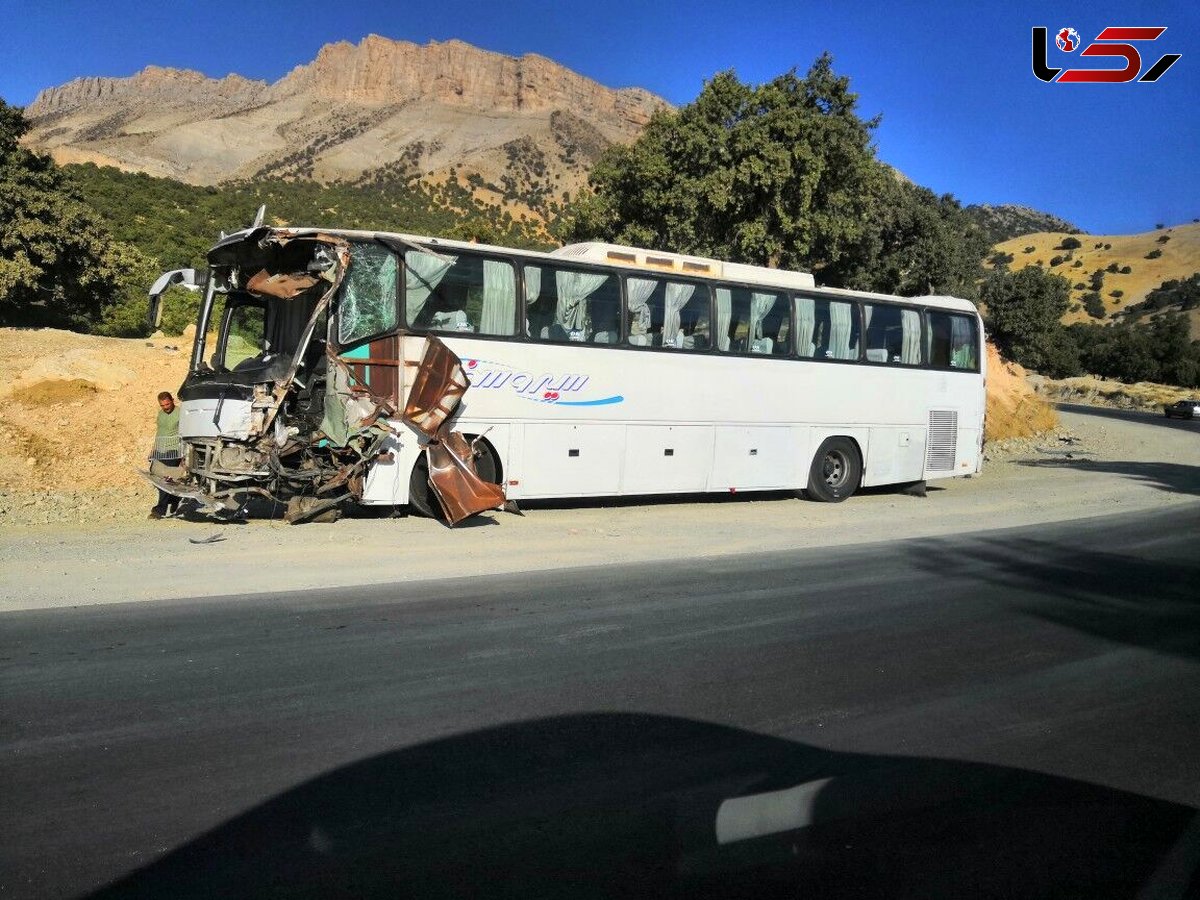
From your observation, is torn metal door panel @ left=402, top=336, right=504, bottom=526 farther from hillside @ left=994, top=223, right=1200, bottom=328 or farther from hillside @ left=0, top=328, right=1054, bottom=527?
hillside @ left=994, top=223, right=1200, bottom=328

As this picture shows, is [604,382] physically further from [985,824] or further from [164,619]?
[985,824]

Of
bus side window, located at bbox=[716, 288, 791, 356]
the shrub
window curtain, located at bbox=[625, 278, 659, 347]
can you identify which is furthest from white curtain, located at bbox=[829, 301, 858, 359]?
the shrub

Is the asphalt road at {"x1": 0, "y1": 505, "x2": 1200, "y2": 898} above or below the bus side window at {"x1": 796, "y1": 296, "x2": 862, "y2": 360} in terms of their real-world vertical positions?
below

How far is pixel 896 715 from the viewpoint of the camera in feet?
16.5

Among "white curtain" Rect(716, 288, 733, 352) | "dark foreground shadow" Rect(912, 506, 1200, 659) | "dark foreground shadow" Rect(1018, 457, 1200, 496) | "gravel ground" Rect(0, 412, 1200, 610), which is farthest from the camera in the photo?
"dark foreground shadow" Rect(1018, 457, 1200, 496)

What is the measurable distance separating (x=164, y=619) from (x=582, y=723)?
357cm

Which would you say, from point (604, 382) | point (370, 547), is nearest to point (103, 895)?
point (370, 547)

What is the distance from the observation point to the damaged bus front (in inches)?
412

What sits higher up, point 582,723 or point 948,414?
point 948,414

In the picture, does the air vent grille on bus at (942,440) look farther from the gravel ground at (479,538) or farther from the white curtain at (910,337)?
the white curtain at (910,337)

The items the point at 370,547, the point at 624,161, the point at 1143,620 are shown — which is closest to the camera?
the point at 1143,620

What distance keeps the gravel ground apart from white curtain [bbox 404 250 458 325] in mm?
2722

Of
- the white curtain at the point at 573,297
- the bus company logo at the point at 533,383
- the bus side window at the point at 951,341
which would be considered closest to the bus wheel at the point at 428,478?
the bus company logo at the point at 533,383

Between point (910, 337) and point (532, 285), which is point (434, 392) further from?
point (910, 337)
